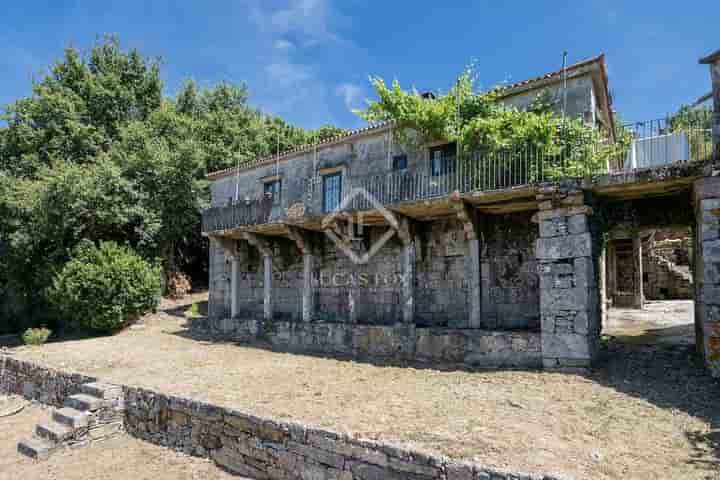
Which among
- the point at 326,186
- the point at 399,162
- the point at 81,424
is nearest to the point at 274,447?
the point at 81,424

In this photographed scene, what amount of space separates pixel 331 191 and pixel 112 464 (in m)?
9.34

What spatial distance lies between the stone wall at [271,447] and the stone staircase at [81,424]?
0.80 feet

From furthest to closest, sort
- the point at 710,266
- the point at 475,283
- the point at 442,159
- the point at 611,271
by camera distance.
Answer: the point at 611,271, the point at 442,159, the point at 475,283, the point at 710,266

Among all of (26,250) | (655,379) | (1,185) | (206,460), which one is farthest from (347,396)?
(1,185)

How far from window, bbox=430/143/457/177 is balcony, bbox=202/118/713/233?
4 centimetres

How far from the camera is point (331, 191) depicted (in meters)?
14.3

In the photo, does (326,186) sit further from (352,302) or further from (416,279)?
(416,279)

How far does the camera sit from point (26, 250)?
1928 centimetres

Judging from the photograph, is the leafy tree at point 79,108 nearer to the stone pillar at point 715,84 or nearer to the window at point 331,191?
the window at point 331,191

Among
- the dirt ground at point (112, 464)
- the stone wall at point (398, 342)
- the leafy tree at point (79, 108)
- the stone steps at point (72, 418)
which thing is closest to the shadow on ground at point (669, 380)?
the stone wall at point (398, 342)

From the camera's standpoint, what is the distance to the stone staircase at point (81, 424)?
805 cm

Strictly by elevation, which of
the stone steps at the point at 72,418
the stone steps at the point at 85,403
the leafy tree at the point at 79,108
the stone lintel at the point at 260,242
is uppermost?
the leafy tree at the point at 79,108

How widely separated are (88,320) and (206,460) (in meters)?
12.9

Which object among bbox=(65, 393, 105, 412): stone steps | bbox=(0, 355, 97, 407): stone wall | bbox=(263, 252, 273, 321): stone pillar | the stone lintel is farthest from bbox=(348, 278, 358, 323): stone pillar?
bbox=(0, 355, 97, 407): stone wall
